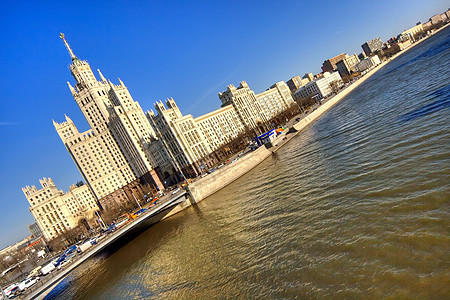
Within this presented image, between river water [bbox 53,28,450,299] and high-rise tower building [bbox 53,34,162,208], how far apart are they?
7496cm

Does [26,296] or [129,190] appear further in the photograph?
[129,190]

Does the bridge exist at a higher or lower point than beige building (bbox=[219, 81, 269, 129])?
lower

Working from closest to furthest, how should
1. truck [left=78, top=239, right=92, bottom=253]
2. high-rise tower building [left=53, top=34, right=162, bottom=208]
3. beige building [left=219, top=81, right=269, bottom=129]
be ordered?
truck [left=78, top=239, right=92, bottom=253], high-rise tower building [left=53, top=34, right=162, bottom=208], beige building [left=219, top=81, right=269, bottom=129]

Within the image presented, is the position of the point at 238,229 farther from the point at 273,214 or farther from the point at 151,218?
the point at 151,218

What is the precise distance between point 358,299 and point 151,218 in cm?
4229

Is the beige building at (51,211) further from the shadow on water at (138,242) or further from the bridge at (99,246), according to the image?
the bridge at (99,246)

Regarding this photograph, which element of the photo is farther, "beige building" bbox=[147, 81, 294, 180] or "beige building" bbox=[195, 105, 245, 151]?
"beige building" bbox=[195, 105, 245, 151]

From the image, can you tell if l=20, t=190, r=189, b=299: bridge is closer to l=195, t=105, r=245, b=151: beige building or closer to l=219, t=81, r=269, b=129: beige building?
l=195, t=105, r=245, b=151: beige building

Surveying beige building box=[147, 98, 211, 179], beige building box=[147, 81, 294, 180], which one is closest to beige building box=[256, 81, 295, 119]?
beige building box=[147, 81, 294, 180]

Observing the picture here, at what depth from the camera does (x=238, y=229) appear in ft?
72.9

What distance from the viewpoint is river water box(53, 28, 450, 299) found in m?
9.55

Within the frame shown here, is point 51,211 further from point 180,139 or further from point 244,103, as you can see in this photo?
point 244,103

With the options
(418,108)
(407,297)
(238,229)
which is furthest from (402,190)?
(418,108)

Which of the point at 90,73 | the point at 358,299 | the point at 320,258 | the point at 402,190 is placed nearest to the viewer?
the point at 358,299
